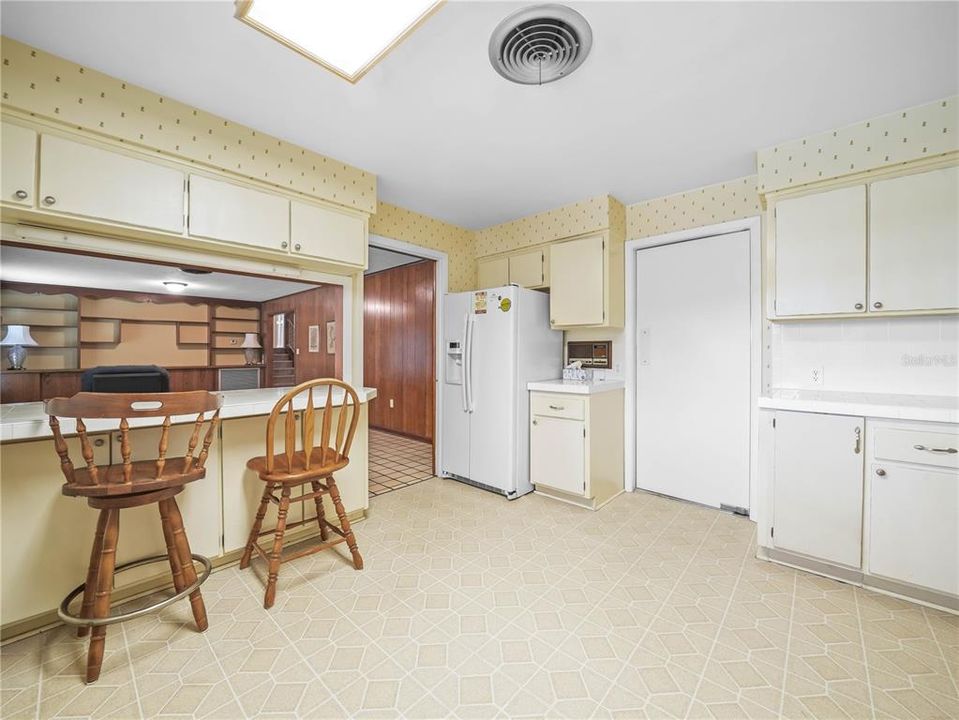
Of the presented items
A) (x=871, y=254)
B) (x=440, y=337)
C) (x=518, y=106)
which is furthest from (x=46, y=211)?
(x=871, y=254)

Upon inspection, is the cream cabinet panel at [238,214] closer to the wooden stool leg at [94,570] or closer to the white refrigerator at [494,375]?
the wooden stool leg at [94,570]

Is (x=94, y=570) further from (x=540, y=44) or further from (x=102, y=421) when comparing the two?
(x=540, y=44)

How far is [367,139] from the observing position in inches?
90.7

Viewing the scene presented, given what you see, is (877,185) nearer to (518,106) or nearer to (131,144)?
(518,106)

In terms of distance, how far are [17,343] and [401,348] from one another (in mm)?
3821

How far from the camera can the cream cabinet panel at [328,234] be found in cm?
238

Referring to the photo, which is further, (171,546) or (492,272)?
(492,272)

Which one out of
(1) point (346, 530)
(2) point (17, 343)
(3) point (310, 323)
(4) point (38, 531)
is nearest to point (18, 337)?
(2) point (17, 343)

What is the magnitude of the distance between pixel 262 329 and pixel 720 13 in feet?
8.59

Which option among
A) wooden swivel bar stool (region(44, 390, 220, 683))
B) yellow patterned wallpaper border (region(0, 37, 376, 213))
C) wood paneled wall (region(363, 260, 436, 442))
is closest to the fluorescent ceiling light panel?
yellow patterned wallpaper border (region(0, 37, 376, 213))

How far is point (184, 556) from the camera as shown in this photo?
5.39 ft

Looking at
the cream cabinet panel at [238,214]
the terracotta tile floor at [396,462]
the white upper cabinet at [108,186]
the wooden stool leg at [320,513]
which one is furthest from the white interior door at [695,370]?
the white upper cabinet at [108,186]

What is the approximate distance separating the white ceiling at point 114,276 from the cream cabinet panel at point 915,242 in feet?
11.1

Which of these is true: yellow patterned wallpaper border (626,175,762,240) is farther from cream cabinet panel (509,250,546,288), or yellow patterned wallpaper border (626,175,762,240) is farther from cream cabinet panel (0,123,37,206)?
cream cabinet panel (0,123,37,206)
